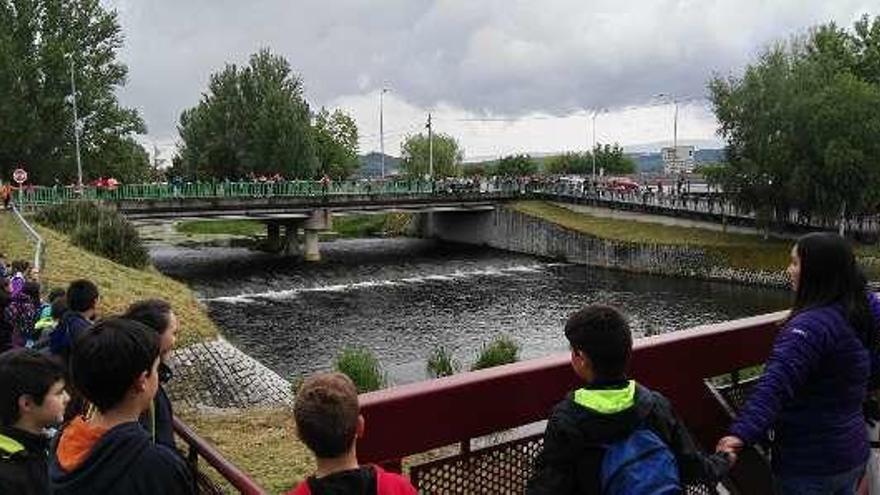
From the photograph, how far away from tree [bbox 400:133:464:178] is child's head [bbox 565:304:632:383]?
373 ft

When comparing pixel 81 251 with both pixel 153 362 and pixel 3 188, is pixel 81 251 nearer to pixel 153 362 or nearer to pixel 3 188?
pixel 3 188

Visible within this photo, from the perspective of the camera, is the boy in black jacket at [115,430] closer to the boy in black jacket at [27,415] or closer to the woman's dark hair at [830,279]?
the boy in black jacket at [27,415]

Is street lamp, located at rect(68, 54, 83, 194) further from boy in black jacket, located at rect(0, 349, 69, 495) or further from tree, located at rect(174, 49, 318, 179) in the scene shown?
boy in black jacket, located at rect(0, 349, 69, 495)

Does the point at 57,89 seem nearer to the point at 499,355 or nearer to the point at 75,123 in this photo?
the point at 75,123

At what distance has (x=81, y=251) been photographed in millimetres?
28359

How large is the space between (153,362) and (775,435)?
260cm

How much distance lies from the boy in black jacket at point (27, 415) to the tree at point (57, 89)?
57.3 meters

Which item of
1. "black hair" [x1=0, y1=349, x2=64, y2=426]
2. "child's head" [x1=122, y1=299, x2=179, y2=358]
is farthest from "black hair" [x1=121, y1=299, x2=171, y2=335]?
"black hair" [x1=0, y1=349, x2=64, y2=426]

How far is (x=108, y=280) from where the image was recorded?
75.9ft

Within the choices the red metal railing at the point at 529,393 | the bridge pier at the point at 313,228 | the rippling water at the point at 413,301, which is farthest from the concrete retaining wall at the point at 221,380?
the bridge pier at the point at 313,228

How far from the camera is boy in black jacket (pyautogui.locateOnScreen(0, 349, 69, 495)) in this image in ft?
11.1

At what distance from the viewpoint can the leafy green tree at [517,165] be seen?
12069 cm

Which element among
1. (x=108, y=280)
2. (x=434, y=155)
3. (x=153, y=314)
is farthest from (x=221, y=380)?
(x=434, y=155)

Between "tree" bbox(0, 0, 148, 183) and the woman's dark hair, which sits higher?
"tree" bbox(0, 0, 148, 183)
